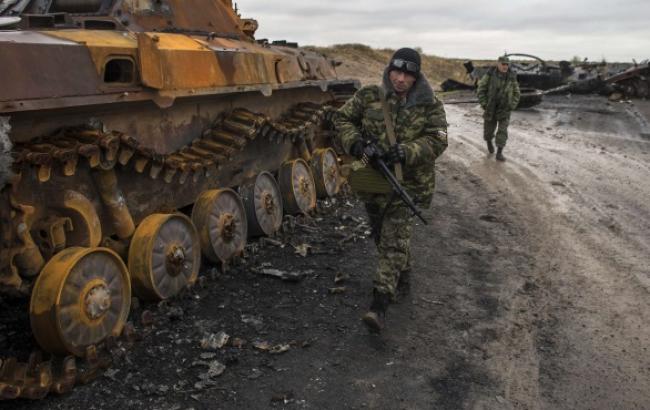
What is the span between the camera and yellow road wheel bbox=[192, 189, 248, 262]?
6.11 m

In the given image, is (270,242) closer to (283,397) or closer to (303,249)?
(303,249)

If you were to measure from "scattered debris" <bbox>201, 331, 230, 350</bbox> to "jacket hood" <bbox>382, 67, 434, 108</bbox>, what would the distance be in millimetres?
2279

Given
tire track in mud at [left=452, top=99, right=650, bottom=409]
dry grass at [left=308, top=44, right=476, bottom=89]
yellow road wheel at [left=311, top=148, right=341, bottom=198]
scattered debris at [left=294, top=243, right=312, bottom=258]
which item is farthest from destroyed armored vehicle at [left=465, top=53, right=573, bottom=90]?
scattered debris at [left=294, top=243, right=312, bottom=258]

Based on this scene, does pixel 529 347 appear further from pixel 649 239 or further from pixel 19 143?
pixel 19 143

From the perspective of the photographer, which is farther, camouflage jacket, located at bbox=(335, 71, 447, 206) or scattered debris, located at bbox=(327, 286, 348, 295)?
scattered debris, located at bbox=(327, 286, 348, 295)

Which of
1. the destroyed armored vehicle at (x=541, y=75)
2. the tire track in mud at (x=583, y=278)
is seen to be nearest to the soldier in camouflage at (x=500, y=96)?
the tire track in mud at (x=583, y=278)

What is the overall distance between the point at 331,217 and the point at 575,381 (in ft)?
15.1

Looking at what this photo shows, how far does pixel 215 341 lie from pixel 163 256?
97 cm

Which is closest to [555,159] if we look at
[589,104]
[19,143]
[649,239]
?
[649,239]

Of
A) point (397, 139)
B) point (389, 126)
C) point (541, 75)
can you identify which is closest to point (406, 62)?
point (389, 126)

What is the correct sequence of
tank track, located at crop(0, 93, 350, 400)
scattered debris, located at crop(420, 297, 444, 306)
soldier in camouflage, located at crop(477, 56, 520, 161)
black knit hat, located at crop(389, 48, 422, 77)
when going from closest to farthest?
tank track, located at crop(0, 93, 350, 400), black knit hat, located at crop(389, 48, 422, 77), scattered debris, located at crop(420, 297, 444, 306), soldier in camouflage, located at crop(477, 56, 520, 161)

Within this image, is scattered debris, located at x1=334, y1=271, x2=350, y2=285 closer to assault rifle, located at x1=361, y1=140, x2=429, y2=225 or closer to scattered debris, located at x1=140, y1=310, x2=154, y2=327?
assault rifle, located at x1=361, y1=140, x2=429, y2=225

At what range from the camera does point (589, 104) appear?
75.8 feet

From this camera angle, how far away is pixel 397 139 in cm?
517
